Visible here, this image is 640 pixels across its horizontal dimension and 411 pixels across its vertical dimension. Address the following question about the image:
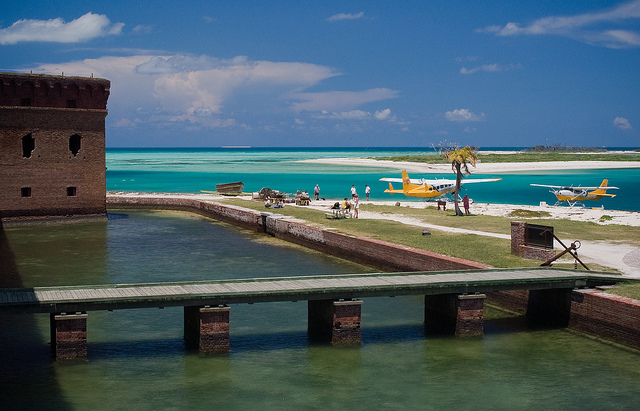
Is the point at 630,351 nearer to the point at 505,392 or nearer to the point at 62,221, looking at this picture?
the point at 505,392

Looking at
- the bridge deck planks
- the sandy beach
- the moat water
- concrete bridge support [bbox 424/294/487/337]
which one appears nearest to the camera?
the moat water

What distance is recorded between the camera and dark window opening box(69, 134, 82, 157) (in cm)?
3966

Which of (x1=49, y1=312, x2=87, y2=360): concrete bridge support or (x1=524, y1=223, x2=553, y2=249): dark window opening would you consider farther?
(x1=524, y1=223, x2=553, y2=249): dark window opening

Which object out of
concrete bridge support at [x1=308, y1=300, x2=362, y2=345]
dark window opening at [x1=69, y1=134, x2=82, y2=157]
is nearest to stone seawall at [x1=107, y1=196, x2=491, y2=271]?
concrete bridge support at [x1=308, y1=300, x2=362, y2=345]

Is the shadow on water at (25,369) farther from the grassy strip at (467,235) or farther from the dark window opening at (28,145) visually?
the dark window opening at (28,145)

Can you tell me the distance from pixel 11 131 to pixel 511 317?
95.6 feet

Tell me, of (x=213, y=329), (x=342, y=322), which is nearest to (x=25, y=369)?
(x=213, y=329)

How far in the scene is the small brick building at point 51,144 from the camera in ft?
123

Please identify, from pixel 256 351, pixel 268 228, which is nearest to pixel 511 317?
pixel 256 351

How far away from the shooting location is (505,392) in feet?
43.4

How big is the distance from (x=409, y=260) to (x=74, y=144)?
2429 centimetres

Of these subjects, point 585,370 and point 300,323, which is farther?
point 300,323

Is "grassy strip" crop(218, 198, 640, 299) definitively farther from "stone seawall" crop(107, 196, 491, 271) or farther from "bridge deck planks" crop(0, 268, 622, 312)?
"bridge deck planks" crop(0, 268, 622, 312)

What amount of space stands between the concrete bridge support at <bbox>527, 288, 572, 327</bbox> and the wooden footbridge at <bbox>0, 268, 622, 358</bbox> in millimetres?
31
